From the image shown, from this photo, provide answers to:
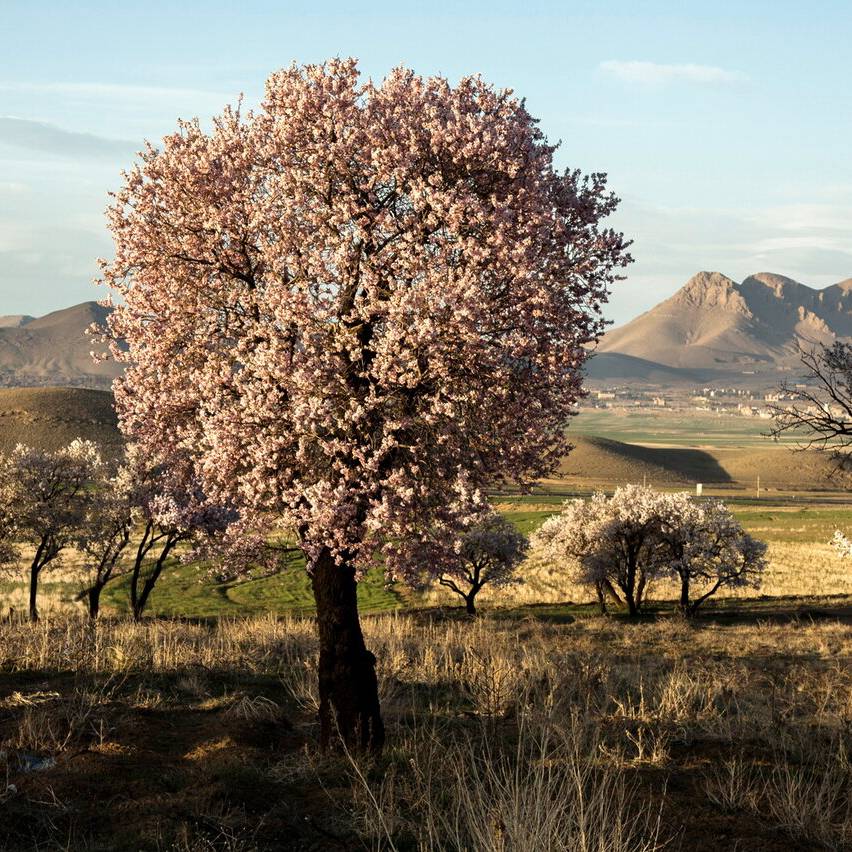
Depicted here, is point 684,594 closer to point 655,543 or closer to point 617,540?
point 655,543

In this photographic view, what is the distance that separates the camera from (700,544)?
51.8 m

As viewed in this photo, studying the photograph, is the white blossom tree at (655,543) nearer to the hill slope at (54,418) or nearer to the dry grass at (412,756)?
the dry grass at (412,756)

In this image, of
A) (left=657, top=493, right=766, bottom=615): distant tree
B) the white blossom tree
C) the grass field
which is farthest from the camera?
the grass field

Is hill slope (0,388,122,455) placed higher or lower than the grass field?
higher

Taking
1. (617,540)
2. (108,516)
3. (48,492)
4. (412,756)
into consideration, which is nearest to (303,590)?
(108,516)

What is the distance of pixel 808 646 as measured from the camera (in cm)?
3291

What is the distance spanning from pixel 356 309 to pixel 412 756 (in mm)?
6580

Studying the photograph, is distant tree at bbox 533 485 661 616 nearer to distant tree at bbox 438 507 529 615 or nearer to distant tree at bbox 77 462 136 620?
distant tree at bbox 438 507 529 615

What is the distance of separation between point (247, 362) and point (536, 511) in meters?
114

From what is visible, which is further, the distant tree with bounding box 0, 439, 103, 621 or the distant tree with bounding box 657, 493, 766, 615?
the distant tree with bounding box 657, 493, 766, 615

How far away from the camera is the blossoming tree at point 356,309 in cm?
1304

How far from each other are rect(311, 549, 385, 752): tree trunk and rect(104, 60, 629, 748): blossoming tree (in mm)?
34

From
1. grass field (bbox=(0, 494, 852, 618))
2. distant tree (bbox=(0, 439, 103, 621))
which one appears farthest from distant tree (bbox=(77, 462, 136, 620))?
grass field (bbox=(0, 494, 852, 618))

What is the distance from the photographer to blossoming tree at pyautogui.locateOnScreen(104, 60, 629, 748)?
13039 millimetres
